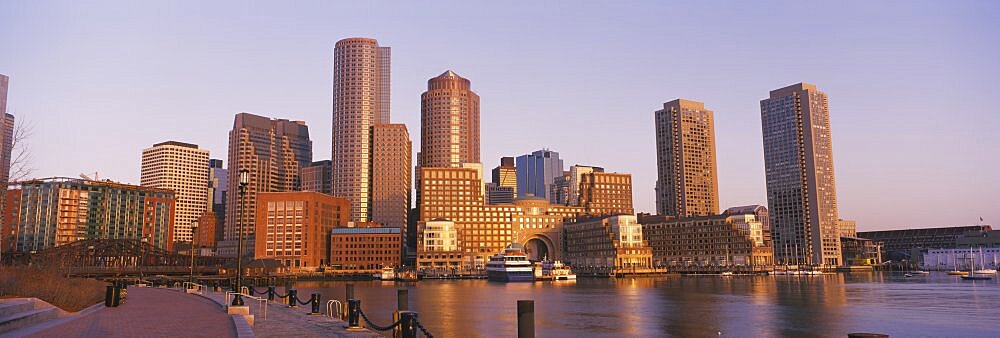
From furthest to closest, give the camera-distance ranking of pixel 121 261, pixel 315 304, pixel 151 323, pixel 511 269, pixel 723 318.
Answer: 1. pixel 121 261
2. pixel 511 269
3. pixel 723 318
4. pixel 315 304
5. pixel 151 323

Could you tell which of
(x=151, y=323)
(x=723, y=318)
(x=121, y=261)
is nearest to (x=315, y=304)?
(x=151, y=323)

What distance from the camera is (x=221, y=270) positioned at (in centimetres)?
18388

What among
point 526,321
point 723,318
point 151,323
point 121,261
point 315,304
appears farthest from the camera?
point 121,261

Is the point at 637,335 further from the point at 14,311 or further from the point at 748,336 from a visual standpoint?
the point at 14,311

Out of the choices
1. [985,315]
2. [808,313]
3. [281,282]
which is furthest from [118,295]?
[281,282]

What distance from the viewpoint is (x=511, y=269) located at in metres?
173

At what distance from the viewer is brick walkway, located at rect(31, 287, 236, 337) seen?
26.2 metres

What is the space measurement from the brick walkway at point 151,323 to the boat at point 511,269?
133119mm

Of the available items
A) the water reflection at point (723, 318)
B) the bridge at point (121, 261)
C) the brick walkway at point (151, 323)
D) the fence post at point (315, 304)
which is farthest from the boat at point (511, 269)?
the brick walkway at point (151, 323)

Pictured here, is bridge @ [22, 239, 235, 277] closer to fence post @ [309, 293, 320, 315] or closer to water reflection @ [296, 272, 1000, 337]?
water reflection @ [296, 272, 1000, 337]

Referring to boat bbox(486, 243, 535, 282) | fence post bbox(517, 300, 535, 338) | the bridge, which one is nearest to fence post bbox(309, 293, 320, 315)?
fence post bbox(517, 300, 535, 338)

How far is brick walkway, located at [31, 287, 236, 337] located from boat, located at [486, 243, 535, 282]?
437 feet

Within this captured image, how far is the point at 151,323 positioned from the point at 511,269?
14415 cm

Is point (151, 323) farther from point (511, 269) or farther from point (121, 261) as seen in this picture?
point (121, 261)
